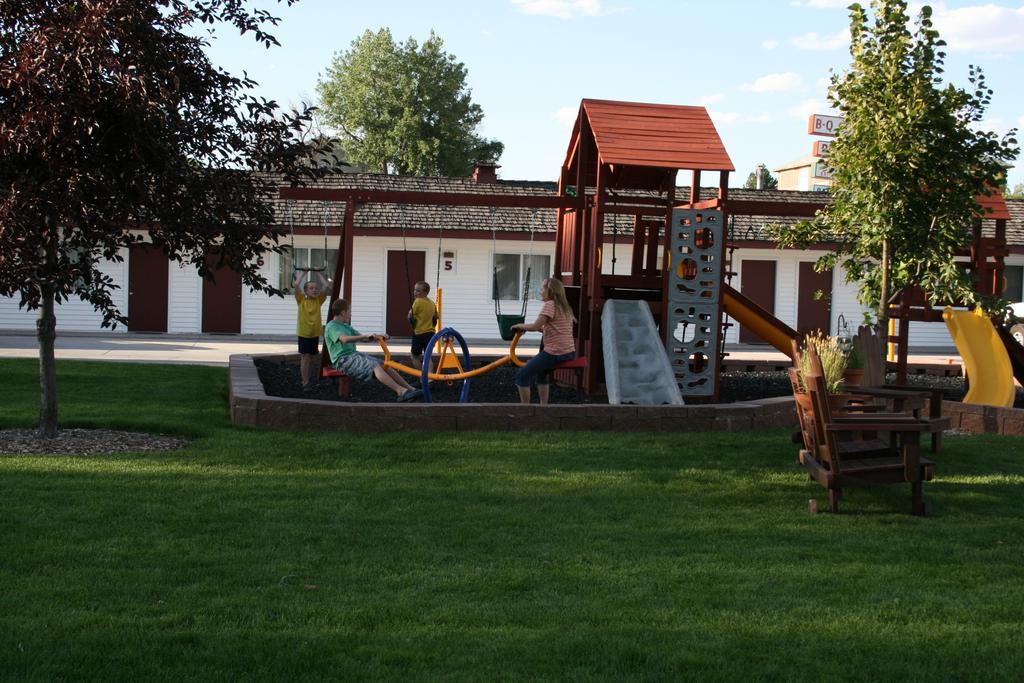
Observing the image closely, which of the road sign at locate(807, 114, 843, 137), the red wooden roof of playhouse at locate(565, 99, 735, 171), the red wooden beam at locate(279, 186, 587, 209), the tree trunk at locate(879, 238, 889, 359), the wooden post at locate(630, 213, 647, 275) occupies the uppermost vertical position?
the road sign at locate(807, 114, 843, 137)

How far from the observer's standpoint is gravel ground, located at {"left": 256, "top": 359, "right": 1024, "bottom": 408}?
46.2 feet

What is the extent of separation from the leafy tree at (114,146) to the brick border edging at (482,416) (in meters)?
1.24

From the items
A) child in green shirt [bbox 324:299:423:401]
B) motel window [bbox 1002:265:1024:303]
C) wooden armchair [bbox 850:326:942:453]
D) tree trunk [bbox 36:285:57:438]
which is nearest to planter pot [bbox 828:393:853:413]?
wooden armchair [bbox 850:326:942:453]


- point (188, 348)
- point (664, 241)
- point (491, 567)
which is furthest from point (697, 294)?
point (188, 348)

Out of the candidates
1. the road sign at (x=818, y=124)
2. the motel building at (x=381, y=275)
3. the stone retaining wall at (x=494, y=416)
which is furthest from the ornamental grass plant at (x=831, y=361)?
the road sign at (x=818, y=124)

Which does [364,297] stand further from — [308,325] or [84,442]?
[84,442]

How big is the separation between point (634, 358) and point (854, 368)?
9.14 ft

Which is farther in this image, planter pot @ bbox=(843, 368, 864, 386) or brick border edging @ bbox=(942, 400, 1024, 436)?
brick border edging @ bbox=(942, 400, 1024, 436)

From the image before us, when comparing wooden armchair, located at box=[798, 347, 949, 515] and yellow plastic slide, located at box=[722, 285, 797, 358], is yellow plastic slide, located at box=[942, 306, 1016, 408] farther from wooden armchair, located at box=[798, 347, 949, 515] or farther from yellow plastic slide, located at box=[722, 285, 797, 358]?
wooden armchair, located at box=[798, 347, 949, 515]

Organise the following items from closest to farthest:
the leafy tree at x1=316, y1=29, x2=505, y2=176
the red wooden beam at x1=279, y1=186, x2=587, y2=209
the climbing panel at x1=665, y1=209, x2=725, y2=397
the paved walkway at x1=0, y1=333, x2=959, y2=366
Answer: the climbing panel at x1=665, y1=209, x2=725, y2=397, the red wooden beam at x1=279, y1=186, x2=587, y2=209, the paved walkway at x1=0, y1=333, x2=959, y2=366, the leafy tree at x1=316, y1=29, x2=505, y2=176

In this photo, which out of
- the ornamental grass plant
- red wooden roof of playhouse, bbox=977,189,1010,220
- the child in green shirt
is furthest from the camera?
red wooden roof of playhouse, bbox=977,189,1010,220

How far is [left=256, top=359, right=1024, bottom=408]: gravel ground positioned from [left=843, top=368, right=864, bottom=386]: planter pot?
2711 millimetres

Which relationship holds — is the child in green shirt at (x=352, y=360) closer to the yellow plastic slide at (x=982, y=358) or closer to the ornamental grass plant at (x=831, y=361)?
the ornamental grass plant at (x=831, y=361)

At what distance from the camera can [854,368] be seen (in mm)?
11867
